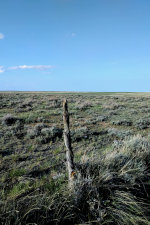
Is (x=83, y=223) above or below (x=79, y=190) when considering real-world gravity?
below

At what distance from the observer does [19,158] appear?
20.4ft

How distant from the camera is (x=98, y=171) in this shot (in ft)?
13.2

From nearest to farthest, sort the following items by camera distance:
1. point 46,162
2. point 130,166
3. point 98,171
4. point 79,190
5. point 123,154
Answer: point 79,190
point 98,171
point 130,166
point 123,154
point 46,162

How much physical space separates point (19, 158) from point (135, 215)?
15.1ft

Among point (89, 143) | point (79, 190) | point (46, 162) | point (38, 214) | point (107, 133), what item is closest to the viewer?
point (38, 214)

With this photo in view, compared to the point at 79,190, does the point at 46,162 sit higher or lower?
lower

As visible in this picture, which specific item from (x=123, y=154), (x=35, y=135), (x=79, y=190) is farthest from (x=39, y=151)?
(x=79, y=190)

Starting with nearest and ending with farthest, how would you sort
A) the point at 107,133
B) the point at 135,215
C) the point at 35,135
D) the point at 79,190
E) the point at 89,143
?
the point at 135,215 → the point at 79,190 → the point at 89,143 → the point at 35,135 → the point at 107,133

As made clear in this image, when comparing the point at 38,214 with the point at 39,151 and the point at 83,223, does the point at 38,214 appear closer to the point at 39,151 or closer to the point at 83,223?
→ the point at 83,223

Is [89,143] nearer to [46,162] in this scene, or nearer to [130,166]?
[46,162]

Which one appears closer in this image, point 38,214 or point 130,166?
point 38,214

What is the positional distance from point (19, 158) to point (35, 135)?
9.82ft

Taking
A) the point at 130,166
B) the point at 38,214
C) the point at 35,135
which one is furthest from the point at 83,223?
the point at 35,135

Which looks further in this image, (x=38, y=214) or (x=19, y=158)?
(x=19, y=158)
